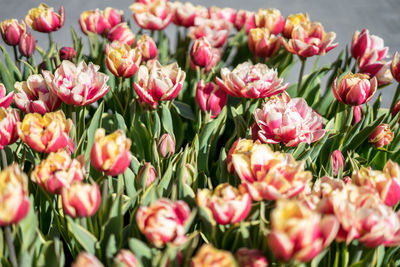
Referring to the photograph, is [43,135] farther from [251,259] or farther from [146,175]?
[251,259]

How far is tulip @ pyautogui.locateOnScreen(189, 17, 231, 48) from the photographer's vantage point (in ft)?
4.15

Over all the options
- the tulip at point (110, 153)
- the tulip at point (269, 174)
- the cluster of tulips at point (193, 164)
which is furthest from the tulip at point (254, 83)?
the tulip at point (110, 153)

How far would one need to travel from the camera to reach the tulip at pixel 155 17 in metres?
1.25

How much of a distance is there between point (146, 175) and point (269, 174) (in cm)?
25

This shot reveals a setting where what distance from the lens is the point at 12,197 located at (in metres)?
0.48

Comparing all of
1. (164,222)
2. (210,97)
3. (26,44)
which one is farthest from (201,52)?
(164,222)

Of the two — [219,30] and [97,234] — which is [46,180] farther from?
[219,30]

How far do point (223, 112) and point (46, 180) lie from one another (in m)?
0.42

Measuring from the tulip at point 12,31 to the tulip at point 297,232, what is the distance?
2.91ft

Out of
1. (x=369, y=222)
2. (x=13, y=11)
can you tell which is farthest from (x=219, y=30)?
(x=13, y=11)

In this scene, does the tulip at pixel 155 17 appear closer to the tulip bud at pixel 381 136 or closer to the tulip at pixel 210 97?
the tulip at pixel 210 97

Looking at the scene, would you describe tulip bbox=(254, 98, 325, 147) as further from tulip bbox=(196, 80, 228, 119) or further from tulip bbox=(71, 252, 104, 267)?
tulip bbox=(71, 252, 104, 267)

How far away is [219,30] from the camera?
1.33 m

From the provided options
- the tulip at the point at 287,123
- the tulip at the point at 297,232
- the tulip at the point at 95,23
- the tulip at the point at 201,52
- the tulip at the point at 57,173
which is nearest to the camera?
the tulip at the point at 297,232
